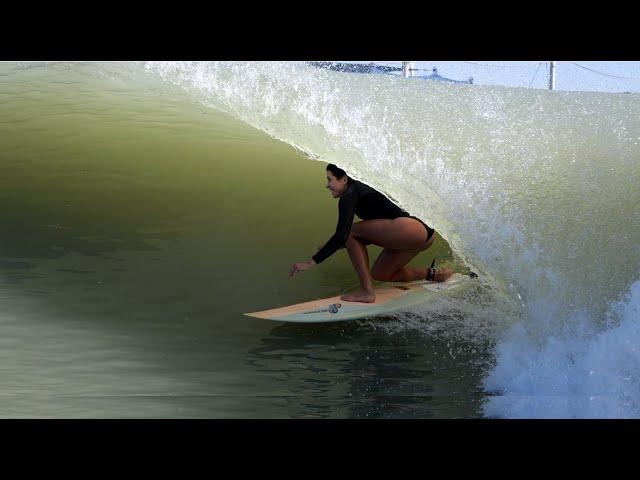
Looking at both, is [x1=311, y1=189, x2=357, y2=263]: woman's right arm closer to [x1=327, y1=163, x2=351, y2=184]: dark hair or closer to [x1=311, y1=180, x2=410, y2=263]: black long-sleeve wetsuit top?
[x1=311, y1=180, x2=410, y2=263]: black long-sleeve wetsuit top

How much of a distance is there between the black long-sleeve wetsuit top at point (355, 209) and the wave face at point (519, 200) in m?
0.15

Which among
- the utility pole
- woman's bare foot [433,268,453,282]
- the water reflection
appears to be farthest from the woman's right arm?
the utility pole

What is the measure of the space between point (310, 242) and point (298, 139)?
258 cm

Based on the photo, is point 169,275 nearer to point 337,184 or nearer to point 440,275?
point 337,184

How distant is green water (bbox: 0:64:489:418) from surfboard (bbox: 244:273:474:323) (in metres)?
0.15

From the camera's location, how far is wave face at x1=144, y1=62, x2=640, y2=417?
15.8ft

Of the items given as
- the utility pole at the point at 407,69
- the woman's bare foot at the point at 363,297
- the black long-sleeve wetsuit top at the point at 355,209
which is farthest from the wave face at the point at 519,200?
the utility pole at the point at 407,69

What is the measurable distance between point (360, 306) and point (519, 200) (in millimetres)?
1286

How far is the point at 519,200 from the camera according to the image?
19.1ft

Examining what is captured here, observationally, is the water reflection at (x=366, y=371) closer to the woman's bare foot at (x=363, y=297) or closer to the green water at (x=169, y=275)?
the green water at (x=169, y=275)

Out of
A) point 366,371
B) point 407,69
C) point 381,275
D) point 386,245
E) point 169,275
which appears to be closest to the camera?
point 366,371

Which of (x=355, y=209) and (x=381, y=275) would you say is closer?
(x=355, y=209)

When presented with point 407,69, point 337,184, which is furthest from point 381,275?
point 407,69

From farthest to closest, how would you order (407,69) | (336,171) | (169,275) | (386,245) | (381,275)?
(407,69), (169,275), (381,275), (386,245), (336,171)
